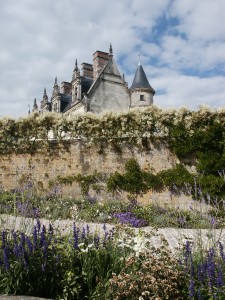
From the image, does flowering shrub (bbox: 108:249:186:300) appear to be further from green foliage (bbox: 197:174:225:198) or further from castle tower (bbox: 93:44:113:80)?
castle tower (bbox: 93:44:113:80)

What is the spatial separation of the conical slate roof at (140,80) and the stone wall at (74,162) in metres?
19.5

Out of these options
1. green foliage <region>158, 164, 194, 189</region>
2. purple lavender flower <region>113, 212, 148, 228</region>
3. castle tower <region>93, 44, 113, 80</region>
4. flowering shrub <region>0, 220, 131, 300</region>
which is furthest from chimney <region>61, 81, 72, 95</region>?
flowering shrub <region>0, 220, 131, 300</region>

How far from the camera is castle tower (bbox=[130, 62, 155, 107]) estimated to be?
2961 centimetres

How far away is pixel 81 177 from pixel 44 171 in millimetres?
1354

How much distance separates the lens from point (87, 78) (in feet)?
101

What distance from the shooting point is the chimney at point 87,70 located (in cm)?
3114

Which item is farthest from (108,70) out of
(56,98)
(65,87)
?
(65,87)

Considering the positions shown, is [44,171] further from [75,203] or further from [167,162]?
[167,162]

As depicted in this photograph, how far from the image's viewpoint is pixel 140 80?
30.6 meters

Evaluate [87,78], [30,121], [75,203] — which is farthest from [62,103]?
[75,203]

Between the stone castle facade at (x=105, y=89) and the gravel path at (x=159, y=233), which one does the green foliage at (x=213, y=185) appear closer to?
the gravel path at (x=159, y=233)

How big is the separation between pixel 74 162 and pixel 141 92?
19.3 m

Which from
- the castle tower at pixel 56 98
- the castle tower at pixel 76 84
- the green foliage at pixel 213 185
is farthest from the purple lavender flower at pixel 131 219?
the castle tower at pixel 56 98

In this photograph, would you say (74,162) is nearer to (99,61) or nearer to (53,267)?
(53,267)
